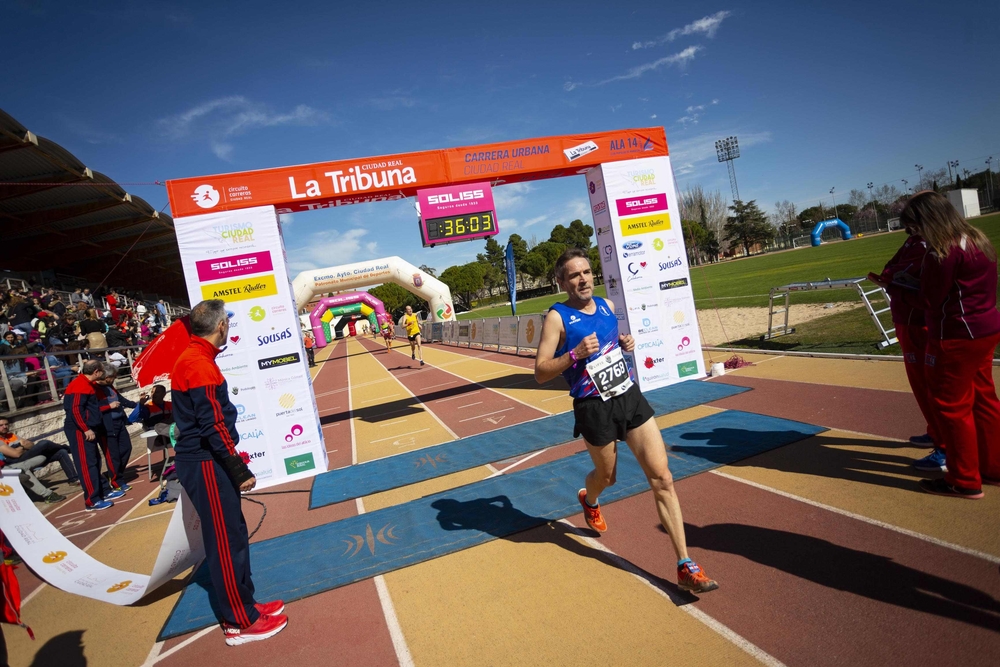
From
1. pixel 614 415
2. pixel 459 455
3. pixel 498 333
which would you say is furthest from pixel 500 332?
pixel 614 415

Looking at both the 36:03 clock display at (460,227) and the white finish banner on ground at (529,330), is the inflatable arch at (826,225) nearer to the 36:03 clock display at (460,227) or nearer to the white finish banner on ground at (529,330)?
the white finish banner on ground at (529,330)

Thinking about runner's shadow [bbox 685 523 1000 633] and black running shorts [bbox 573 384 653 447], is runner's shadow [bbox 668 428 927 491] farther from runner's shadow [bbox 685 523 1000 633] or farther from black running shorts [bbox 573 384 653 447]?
black running shorts [bbox 573 384 653 447]

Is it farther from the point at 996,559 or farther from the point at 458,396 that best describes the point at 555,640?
the point at 458,396

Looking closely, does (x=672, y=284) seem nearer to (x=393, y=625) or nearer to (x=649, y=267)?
(x=649, y=267)

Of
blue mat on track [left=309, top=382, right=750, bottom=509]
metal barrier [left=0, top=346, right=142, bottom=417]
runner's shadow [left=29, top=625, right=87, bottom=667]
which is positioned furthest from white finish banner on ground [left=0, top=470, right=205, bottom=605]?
metal barrier [left=0, top=346, right=142, bottom=417]

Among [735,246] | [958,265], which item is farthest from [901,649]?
[735,246]

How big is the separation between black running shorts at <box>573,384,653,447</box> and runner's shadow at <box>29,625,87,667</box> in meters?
4.07

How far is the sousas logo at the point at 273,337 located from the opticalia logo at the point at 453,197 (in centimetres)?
324

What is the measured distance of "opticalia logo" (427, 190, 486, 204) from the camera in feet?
28.8

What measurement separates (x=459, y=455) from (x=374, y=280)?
2609cm

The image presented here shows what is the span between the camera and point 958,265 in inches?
142

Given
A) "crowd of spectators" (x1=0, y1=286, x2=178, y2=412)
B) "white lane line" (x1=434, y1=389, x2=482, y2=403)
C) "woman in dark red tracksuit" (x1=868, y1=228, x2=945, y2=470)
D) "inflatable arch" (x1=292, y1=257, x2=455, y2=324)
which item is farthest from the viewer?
"inflatable arch" (x1=292, y1=257, x2=455, y2=324)

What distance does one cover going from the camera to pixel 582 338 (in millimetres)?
3418

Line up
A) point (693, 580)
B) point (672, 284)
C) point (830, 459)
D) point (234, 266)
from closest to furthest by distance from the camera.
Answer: point (693, 580) < point (830, 459) < point (234, 266) < point (672, 284)
